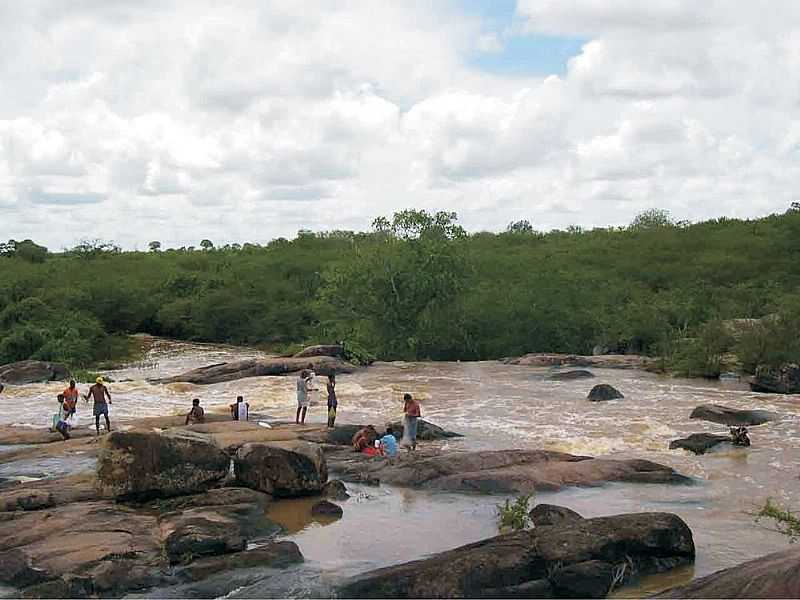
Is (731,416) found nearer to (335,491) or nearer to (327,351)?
(335,491)

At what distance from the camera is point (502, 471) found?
16.4 m

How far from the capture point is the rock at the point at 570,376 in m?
33.9

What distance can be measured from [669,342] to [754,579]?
32193 mm

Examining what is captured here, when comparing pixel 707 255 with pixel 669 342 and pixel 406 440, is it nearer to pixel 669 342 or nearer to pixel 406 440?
pixel 669 342

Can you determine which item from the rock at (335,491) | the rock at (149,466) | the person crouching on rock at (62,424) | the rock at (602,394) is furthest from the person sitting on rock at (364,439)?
the rock at (602,394)

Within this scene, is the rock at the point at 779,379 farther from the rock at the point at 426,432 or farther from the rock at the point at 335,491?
the rock at the point at 335,491

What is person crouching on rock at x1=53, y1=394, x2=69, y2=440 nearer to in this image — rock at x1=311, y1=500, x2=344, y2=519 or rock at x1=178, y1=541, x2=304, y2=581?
rock at x1=311, y1=500, x2=344, y2=519

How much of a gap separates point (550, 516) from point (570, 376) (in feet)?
70.7

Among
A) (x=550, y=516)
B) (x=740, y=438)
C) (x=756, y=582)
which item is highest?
(x=756, y=582)

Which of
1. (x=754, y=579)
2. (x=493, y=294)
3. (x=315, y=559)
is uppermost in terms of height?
(x=493, y=294)

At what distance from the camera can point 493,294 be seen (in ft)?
148

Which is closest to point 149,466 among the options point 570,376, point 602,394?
point 602,394

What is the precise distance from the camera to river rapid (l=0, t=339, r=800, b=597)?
41.5 ft

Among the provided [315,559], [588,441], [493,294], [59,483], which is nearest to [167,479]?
[59,483]
